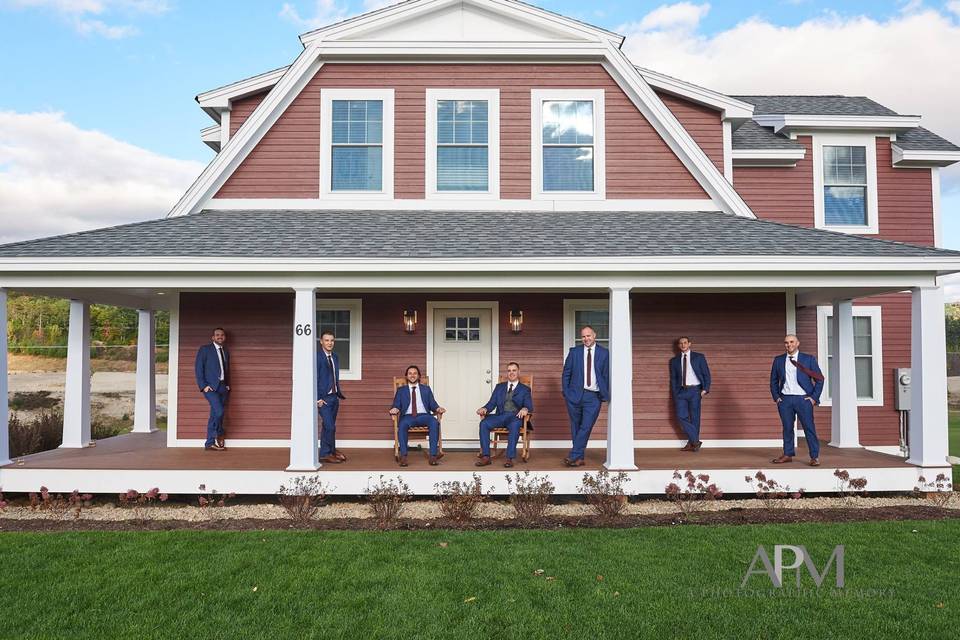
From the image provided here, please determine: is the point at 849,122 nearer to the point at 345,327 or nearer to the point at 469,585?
the point at 345,327

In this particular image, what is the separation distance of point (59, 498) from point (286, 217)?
15.9 ft

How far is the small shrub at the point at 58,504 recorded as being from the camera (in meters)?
7.64

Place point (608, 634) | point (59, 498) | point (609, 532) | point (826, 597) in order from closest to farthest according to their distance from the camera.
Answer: point (608, 634), point (826, 597), point (609, 532), point (59, 498)

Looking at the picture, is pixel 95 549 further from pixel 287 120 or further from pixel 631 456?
pixel 287 120

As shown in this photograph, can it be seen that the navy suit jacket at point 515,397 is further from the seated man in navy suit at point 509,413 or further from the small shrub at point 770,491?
the small shrub at point 770,491

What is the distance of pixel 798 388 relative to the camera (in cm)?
858

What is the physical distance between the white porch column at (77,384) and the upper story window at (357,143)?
15.3 feet

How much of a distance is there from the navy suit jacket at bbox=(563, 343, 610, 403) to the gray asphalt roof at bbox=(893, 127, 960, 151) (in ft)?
27.4

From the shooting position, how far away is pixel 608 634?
4289 mm

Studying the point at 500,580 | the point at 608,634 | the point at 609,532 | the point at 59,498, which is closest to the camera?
the point at 608,634

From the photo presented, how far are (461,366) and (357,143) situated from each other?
401 cm

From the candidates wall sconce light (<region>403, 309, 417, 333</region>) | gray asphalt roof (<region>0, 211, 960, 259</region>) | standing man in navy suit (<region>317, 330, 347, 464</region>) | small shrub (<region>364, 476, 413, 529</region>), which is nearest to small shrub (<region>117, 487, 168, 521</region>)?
standing man in navy suit (<region>317, 330, 347, 464</region>)

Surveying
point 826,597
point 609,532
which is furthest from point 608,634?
point 609,532

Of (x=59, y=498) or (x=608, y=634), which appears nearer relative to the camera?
(x=608, y=634)
